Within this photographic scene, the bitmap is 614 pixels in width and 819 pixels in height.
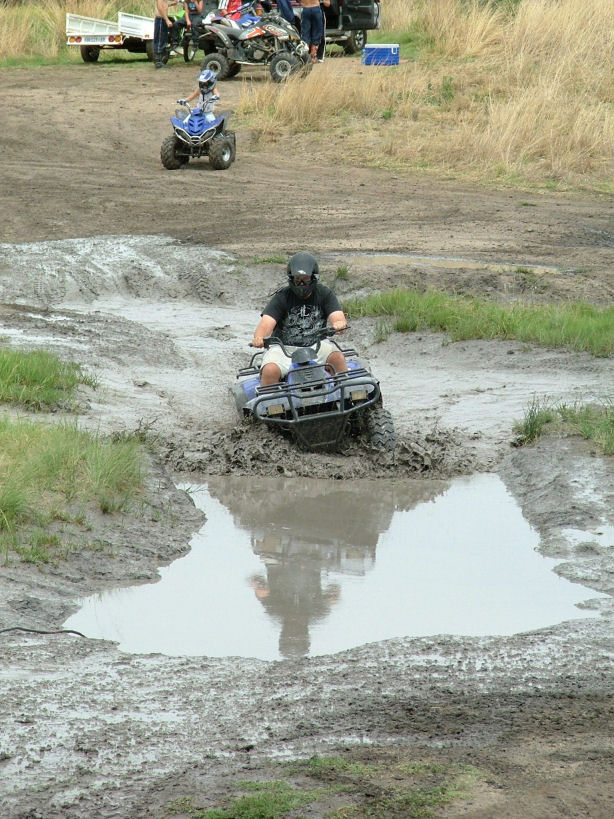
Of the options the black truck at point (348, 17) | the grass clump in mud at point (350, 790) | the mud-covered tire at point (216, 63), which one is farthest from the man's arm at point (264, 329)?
the black truck at point (348, 17)

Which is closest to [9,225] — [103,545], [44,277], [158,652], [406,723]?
[44,277]

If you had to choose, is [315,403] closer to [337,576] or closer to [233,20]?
[337,576]

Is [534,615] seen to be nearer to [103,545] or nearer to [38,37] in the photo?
[103,545]

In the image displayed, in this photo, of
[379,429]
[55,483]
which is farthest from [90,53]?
[55,483]

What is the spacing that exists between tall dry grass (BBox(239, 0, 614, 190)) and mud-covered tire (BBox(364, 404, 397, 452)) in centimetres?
1107

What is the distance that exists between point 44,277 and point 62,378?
176 inches

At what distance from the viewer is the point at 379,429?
9367mm

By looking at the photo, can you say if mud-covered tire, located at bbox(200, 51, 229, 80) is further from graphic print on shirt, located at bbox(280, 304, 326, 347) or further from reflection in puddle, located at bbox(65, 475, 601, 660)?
reflection in puddle, located at bbox(65, 475, 601, 660)

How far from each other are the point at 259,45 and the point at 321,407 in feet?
57.7

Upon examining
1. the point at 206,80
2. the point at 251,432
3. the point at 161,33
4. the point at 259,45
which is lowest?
the point at 251,432

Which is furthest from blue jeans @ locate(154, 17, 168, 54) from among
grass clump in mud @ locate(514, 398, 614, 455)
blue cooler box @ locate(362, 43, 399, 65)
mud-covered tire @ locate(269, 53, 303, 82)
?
grass clump in mud @ locate(514, 398, 614, 455)

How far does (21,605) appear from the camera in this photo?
21.2ft

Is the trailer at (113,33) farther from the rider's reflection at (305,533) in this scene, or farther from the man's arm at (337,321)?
the rider's reflection at (305,533)

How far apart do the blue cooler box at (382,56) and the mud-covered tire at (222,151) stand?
754 cm
